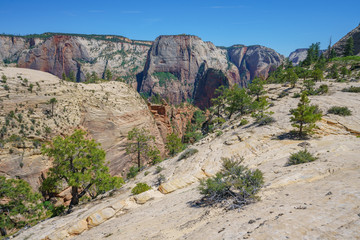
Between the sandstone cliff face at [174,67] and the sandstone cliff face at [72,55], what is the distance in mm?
22354

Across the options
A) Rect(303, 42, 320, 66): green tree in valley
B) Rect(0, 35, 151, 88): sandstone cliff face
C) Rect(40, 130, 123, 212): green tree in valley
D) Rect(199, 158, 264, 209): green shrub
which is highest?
Rect(0, 35, 151, 88): sandstone cliff face

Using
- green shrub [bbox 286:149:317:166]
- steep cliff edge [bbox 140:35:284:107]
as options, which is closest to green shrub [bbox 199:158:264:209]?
green shrub [bbox 286:149:317:166]

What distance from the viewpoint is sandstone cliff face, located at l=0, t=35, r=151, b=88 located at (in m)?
138

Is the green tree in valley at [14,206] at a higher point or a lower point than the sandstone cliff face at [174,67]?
lower

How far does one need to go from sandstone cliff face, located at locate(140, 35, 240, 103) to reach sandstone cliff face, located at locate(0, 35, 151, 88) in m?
22.4

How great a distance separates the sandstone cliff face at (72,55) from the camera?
454ft

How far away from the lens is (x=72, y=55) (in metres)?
149

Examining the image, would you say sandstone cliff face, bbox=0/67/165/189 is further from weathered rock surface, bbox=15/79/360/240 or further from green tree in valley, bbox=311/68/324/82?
green tree in valley, bbox=311/68/324/82

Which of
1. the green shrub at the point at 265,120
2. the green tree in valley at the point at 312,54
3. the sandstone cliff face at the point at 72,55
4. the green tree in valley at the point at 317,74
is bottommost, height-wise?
the green shrub at the point at 265,120

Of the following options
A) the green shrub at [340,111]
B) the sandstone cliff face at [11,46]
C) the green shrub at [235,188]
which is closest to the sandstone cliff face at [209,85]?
the green shrub at [340,111]

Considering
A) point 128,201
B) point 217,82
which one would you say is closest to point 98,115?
point 128,201

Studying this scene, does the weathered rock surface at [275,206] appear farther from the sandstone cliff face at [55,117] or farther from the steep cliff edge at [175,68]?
the steep cliff edge at [175,68]

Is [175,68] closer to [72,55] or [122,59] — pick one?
[122,59]

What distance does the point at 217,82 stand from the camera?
119m
